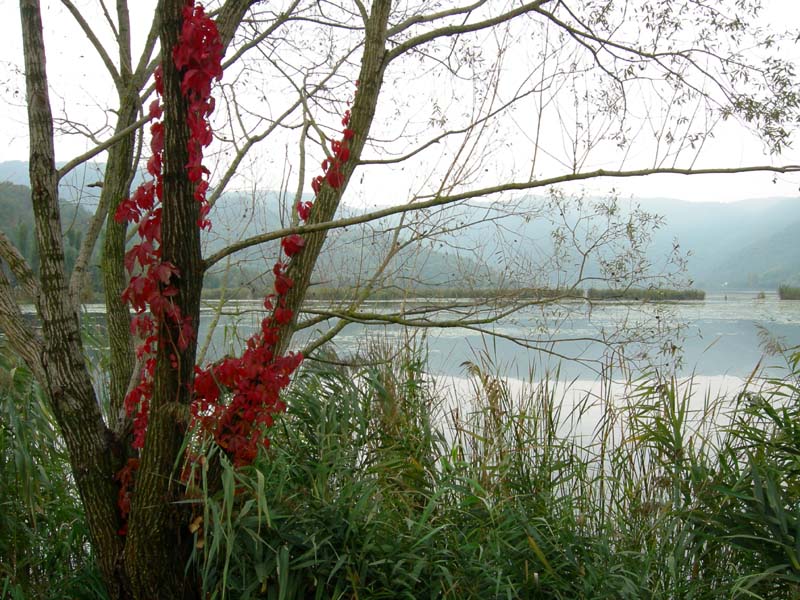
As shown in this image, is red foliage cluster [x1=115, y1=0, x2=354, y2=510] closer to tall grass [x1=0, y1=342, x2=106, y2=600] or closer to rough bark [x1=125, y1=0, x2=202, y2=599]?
rough bark [x1=125, y1=0, x2=202, y2=599]

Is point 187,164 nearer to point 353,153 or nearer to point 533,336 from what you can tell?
point 353,153

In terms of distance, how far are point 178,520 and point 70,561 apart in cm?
86

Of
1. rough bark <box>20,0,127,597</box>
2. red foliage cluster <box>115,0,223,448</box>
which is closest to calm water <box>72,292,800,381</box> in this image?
rough bark <box>20,0,127,597</box>

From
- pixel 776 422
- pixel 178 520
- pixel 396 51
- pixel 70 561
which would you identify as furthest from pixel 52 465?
pixel 776 422

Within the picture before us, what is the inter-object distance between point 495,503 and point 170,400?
4.34 ft

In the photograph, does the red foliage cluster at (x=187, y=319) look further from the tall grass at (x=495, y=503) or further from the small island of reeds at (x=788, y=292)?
the small island of reeds at (x=788, y=292)

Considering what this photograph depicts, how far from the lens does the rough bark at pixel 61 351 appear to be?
6.36 ft

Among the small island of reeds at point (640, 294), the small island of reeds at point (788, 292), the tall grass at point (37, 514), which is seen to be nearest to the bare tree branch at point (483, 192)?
the tall grass at point (37, 514)

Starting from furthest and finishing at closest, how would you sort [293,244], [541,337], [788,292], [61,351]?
1. [788,292]
2. [541,337]
3. [293,244]
4. [61,351]

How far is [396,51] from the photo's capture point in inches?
91.8

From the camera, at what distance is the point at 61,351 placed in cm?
193

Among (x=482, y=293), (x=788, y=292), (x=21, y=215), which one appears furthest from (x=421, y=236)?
(x=788, y=292)

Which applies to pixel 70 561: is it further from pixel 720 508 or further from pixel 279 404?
pixel 720 508

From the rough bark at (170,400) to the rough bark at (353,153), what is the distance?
1.27 ft
